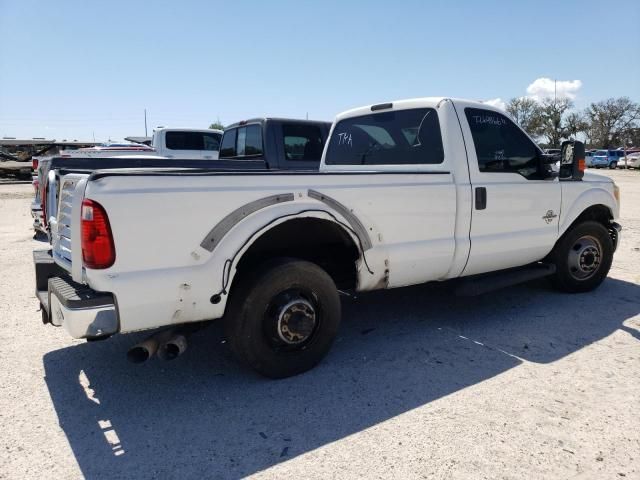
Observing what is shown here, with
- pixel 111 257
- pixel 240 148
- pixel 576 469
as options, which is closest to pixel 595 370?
pixel 576 469

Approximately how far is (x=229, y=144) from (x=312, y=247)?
514 centimetres

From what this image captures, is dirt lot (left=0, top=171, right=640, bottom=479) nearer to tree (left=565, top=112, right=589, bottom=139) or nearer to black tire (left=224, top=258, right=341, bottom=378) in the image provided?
black tire (left=224, top=258, right=341, bottom=378)


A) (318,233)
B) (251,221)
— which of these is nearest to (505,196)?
(318,233)

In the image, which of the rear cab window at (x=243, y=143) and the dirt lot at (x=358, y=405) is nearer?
the dirt lot at (x=358, y=405)

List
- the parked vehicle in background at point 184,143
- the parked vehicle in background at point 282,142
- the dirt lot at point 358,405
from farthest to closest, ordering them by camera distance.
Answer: the parked vehicle in background at point 184,143
the parked vehicle in background at point 282,142
the dirt lot at point 358,405

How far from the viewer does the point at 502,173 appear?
14.4ft

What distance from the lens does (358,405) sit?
3.08 m

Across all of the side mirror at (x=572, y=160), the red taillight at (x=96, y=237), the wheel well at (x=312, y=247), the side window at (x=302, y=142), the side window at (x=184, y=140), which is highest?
the side window at (x=184, y=140)

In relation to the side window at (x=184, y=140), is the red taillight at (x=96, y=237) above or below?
below

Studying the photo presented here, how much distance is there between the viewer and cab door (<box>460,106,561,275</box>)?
166 inches

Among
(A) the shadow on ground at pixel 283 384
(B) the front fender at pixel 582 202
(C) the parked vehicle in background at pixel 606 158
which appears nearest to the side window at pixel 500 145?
(B) the front fender at pixel 582 202

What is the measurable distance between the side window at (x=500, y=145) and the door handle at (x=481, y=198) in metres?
0.20

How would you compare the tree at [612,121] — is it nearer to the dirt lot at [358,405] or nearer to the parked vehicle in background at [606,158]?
the parked vehicle in background at [606,158]

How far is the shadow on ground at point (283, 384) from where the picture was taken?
2.64m
